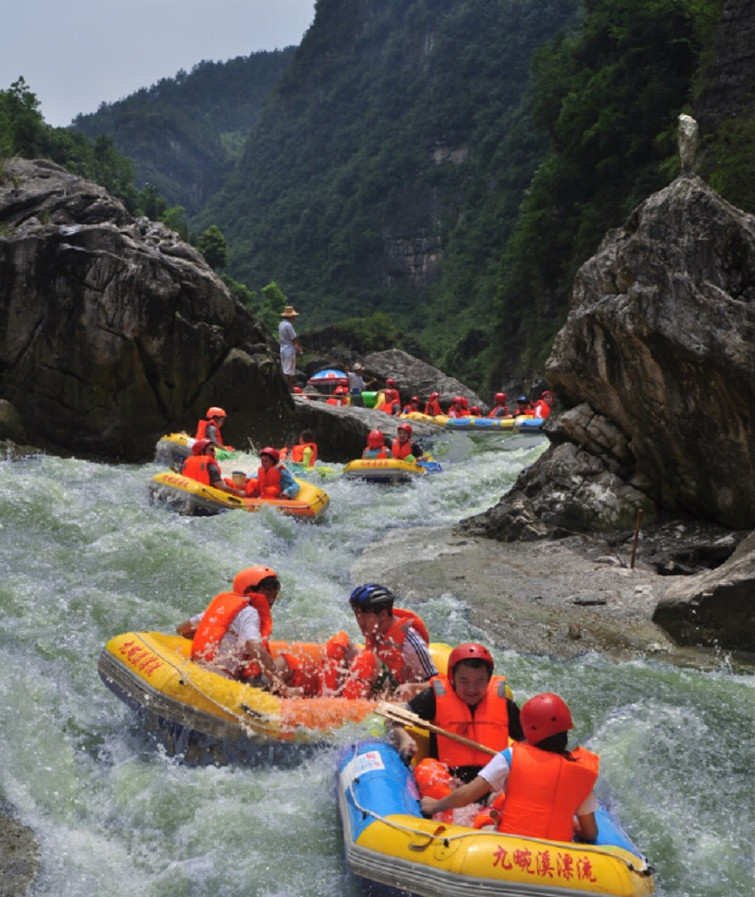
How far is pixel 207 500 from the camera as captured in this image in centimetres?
1134

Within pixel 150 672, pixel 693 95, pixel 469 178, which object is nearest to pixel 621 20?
pixel 693 95

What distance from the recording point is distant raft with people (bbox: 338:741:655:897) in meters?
3.68

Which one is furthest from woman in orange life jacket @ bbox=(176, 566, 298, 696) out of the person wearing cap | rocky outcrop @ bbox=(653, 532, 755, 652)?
the person wearing cap

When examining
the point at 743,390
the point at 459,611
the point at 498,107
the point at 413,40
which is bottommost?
the point at 459,611

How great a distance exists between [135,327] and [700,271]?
984 centimetres

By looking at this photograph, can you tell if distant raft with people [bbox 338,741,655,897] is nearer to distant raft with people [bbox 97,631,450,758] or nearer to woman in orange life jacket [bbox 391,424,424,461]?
distant raft with people [bbox 97,631,450,758]

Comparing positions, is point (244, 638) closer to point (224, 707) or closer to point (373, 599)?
point (224, 707)

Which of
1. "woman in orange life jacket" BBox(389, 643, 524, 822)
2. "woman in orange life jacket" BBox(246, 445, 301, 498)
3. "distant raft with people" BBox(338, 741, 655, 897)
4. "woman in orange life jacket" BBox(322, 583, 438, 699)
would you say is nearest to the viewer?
"distant raft with people" BBox(338, 741, 655, 897)

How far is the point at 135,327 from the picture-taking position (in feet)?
51.1

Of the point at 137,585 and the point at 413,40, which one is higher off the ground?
the point at 413,40

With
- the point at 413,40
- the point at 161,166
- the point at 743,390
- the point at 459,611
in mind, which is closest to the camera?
Result: the point at 459,611

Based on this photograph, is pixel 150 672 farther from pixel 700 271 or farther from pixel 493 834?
pixel 700 271

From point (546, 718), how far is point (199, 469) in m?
8.42

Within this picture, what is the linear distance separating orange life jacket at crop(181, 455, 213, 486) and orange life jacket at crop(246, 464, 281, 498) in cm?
64
